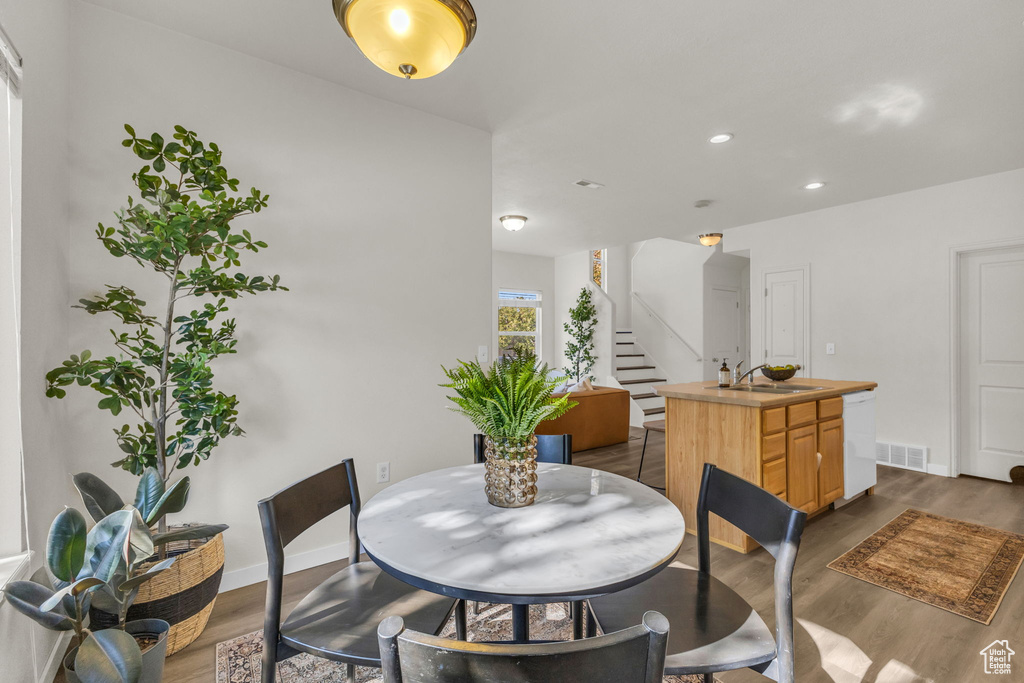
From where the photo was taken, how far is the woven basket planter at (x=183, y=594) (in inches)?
67.2

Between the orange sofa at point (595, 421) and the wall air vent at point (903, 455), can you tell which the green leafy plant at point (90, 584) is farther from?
the wall air vent at point (903, 455)

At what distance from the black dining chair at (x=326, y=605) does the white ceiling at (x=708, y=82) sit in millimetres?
2015

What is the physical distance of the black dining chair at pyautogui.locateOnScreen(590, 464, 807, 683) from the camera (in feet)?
3.65

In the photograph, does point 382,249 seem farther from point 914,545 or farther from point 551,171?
point 914,545

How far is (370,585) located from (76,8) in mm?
2597

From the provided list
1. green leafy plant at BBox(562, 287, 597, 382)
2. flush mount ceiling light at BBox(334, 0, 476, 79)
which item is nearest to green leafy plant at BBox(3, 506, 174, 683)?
flush mount ceiling light at BBox(334, 0, 476, 79)

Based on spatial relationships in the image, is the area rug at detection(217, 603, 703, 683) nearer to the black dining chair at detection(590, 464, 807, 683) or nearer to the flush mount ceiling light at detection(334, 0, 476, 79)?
the black dining chair at detection(590, 464, 807, 683)

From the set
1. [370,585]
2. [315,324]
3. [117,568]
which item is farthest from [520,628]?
[315,324]

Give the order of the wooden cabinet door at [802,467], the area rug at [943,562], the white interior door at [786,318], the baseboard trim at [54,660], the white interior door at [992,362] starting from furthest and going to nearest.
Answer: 1. the white interior door at [786,318]
2. the white interior door at [992,362]
3. the wooden cabinet door at [802,467]
4. the area rug at [943,562]
5. the baseboard trim at [54,660]

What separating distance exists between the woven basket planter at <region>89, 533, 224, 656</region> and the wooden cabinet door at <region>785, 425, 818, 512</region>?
9.97ft

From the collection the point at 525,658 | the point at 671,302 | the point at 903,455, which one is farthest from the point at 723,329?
the point at 525,658

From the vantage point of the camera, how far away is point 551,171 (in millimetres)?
3988

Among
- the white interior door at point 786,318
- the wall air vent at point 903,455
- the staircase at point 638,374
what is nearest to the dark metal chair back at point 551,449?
the wall air vent at point 903,455

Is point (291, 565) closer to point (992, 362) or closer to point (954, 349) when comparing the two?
Result: point (954, 349)
